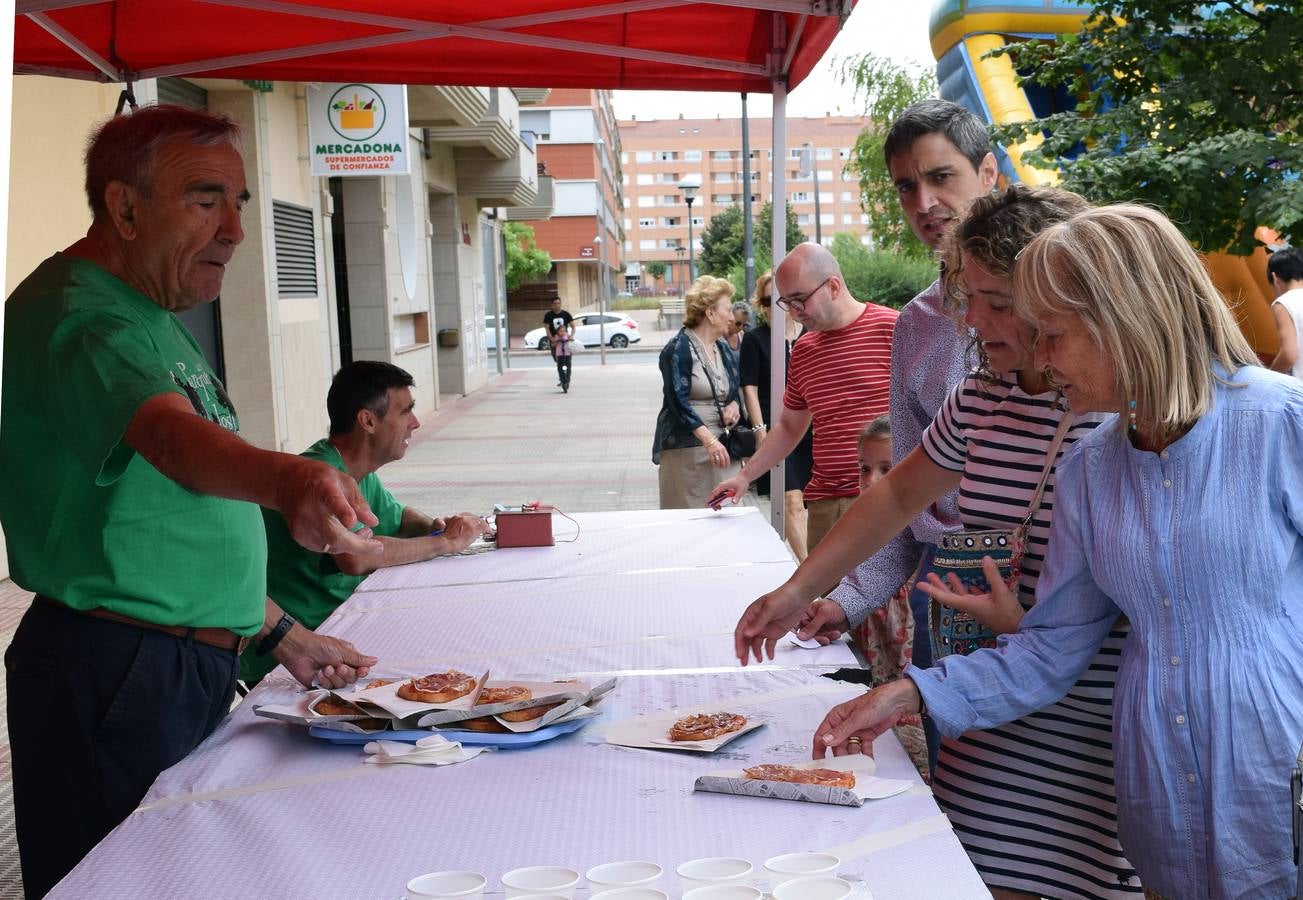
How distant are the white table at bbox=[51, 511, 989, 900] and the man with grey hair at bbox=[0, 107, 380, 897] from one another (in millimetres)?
185

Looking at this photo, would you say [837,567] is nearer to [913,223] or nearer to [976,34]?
[913,223]

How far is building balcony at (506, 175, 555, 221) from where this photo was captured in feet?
108

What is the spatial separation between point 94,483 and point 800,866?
1.51 metres

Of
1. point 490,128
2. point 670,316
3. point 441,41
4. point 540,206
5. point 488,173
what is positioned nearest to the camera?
point 441,41

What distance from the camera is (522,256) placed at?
188 ft

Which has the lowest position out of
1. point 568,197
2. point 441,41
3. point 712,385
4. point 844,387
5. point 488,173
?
point 712,385

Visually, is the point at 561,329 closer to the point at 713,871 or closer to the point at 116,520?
the point at 116,520

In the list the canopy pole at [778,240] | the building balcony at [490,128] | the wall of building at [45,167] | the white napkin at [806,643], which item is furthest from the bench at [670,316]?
the white napkin at [806,643]

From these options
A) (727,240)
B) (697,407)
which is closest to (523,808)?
(697,407)

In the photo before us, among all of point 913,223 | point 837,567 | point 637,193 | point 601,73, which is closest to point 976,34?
point 601,73

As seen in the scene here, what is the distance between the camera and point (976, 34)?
54.3ft

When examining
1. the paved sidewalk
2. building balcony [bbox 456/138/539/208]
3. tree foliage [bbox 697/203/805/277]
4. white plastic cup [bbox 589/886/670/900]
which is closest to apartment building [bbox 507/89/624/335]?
tree foliage [bbox 697/203/805/277]

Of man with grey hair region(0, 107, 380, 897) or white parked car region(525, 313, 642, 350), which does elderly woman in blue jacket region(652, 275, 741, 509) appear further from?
white parked car region(525, 313, 642, 350)

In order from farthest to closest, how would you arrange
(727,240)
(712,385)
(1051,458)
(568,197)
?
(727,240) < (568,197) < (712,385) < (1051,458)
